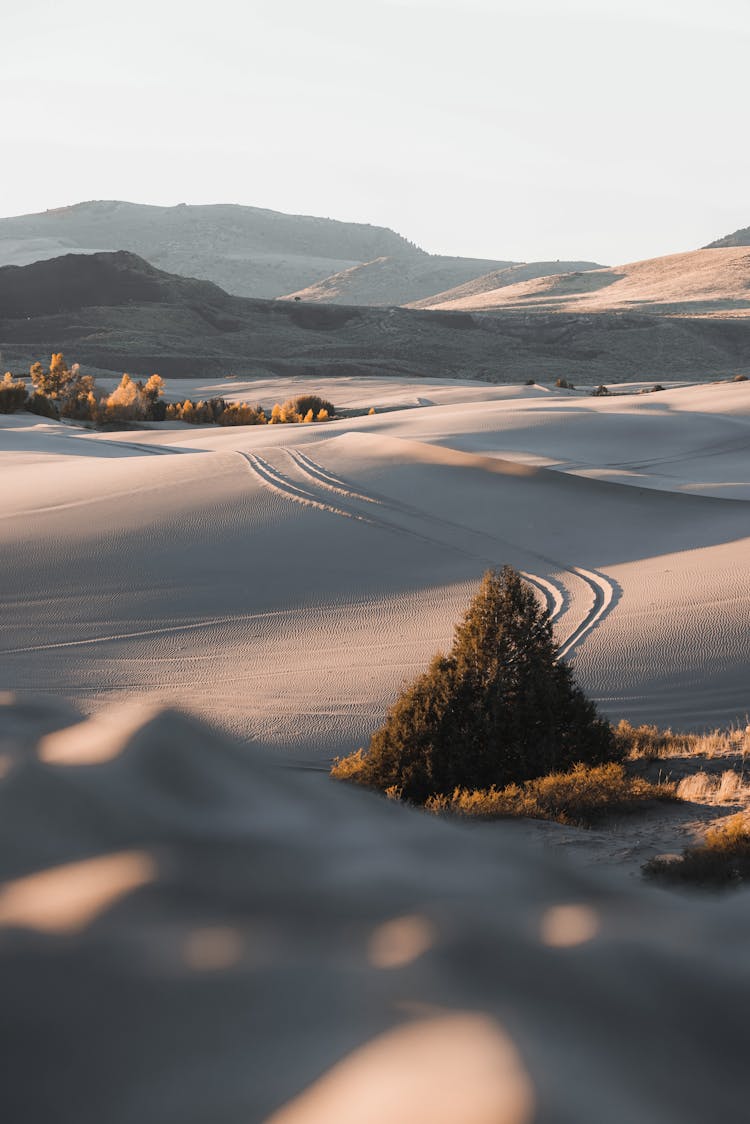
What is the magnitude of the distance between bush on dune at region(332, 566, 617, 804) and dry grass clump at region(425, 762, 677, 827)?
0.22 metres

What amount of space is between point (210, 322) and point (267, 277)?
89084mm

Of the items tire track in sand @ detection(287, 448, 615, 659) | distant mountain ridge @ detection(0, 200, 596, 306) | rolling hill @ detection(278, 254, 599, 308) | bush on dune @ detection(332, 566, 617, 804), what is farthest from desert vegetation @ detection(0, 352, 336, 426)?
distant mountain ridge @ detection(0, 200, 596, 306)

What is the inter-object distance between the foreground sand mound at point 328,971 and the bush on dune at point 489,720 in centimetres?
79

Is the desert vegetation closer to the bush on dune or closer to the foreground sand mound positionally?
the bush on dune

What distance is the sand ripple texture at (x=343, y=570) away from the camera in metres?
7.45

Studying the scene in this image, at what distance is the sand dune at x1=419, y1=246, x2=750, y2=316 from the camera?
225 ft

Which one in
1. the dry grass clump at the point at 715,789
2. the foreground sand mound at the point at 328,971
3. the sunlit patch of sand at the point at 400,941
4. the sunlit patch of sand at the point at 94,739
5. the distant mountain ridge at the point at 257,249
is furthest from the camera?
the distant mountain ridge at the point at 257,249

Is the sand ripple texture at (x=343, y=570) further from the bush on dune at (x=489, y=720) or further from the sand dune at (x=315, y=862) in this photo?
the bush on dune at (x=489, y=720)

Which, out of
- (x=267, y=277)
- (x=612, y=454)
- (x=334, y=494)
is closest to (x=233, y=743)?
(x=334, y=494)

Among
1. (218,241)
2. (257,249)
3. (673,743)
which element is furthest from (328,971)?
(257,249)

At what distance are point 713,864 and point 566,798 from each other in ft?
3.53

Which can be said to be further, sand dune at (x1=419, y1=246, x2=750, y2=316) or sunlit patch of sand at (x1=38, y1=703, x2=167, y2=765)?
sand dune at (x1=419, y1=246, x2=750, y2=316)

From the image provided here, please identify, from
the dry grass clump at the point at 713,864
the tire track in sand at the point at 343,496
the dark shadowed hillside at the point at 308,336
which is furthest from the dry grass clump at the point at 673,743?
the dark shadowed hillside at the point at 308,336

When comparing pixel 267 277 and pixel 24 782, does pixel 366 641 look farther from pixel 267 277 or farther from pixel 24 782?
pixel 267 277
